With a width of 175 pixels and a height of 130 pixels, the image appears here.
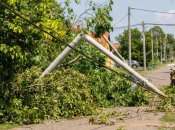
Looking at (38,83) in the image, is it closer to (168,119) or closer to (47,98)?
(47,98)

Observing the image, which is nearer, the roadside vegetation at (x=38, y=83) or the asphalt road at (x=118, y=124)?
the asphalt road at (x=118, y=124)

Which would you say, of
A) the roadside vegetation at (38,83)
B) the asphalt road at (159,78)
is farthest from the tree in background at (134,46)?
the roadside vegetation at (38,83)

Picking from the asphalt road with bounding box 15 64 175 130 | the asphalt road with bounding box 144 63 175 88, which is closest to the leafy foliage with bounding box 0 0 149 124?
the asphalt road with bounding box 15 64 175 130

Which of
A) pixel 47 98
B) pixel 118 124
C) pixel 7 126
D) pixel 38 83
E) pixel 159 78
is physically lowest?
pixel 7 126

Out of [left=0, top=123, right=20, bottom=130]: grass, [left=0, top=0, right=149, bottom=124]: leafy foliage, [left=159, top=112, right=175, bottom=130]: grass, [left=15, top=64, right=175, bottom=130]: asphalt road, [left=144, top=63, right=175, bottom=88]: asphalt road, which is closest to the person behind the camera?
[left=159, top=112, right=175, bottom=130]: grass

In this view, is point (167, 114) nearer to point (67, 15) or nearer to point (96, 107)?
point (96, 107)

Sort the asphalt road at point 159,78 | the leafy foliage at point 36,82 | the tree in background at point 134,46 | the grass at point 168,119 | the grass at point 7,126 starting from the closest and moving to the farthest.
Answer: the grass at point 168,119
the grass at point 7,126
the leafy foliage at point 36,82
the asphalt road at point 159,78
the tree in background at point 134,46

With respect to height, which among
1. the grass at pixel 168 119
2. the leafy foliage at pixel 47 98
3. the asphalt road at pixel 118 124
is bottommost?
the asphalt road at pixel 118 124

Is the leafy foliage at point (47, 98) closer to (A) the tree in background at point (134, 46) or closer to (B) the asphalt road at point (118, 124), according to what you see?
(B) the asphalt road at point (118, 124)

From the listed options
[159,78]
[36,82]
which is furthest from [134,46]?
[36,82]

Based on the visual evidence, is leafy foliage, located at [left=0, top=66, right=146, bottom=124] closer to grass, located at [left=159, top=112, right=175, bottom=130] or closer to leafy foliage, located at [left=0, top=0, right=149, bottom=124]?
leafy foliage, located at [left=0, top=0, right=149, bottom=124]

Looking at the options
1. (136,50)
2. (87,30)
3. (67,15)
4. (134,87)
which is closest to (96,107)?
(134,87)

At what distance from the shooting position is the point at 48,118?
9.30m

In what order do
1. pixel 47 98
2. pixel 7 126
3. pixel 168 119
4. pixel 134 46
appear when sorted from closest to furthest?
pixel 7 126 → pixel 168 119 → pixel 47 98 → pixel 134 46
